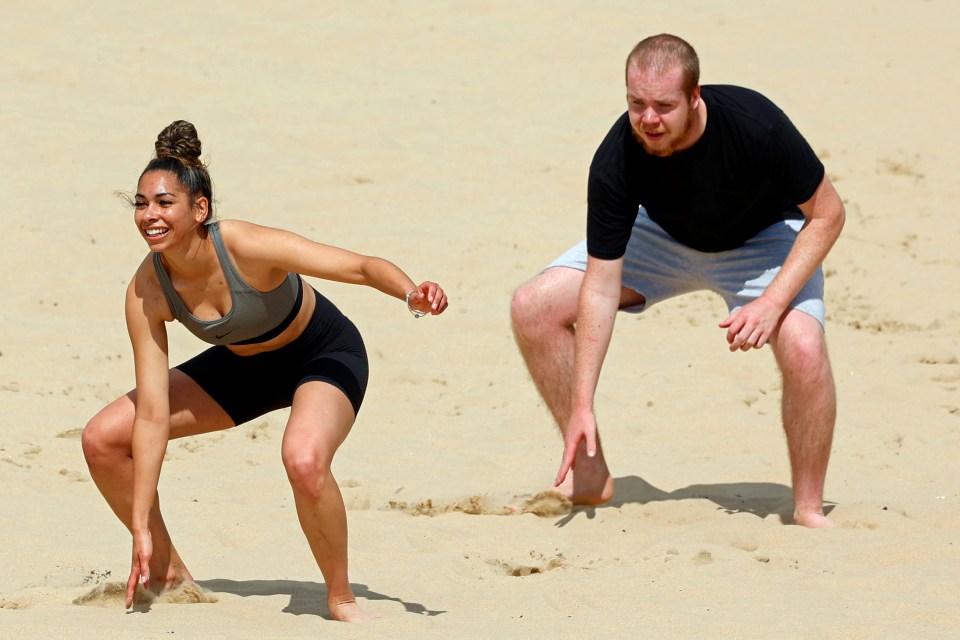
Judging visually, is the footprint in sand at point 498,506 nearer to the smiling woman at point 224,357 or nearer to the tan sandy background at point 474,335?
the tan sandy background at point 474,335

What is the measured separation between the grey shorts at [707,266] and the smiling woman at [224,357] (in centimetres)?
123

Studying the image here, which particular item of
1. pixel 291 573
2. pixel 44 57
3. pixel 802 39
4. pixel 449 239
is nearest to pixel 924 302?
pixel 449 239

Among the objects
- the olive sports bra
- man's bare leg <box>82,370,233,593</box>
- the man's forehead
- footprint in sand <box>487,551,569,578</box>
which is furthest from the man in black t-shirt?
man's bare leg <box>82,370,233,593</box>

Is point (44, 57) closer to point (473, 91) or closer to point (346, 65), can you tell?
point (346, 65)

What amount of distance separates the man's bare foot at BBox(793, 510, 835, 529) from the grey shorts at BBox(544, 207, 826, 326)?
64cm

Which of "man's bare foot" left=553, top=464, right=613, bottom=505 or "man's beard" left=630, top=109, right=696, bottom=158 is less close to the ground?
"man's beard" left=630, top=109, right=696, bottom=158

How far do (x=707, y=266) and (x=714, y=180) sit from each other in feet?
1.41

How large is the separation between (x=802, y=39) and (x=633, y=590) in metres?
8.44

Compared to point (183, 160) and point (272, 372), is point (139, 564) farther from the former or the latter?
point (183, 160)

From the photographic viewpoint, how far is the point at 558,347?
504 cm

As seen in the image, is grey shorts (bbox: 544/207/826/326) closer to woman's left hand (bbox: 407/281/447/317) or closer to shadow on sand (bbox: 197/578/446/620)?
woman's left hand (bbox: 407/281/447/317)

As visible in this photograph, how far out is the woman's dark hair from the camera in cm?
390

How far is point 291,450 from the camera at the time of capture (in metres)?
3.72

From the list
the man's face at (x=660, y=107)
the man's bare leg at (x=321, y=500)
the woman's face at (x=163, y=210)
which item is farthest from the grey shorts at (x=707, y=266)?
the woman's face at (x=163, y=210)
